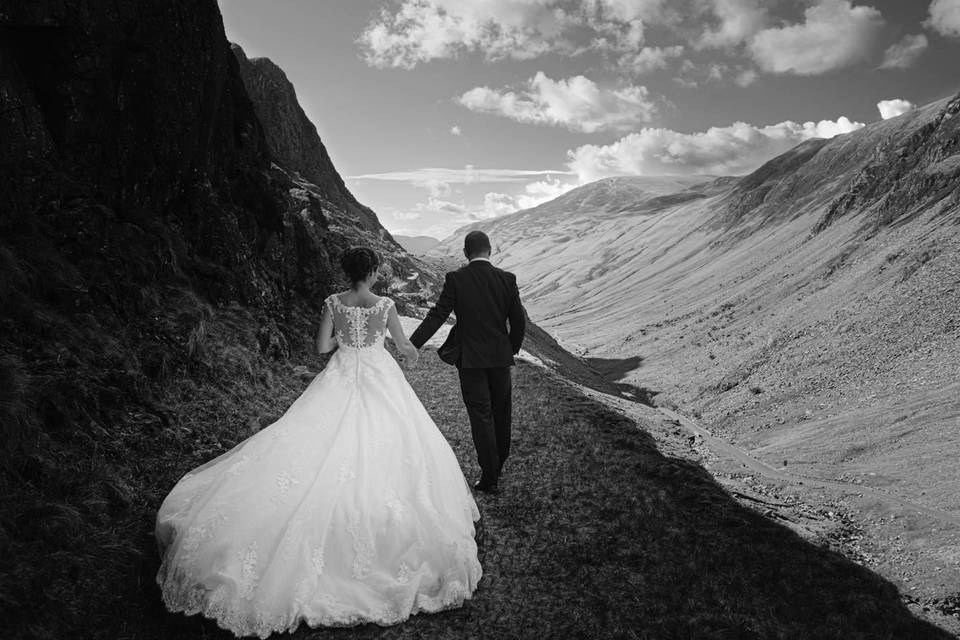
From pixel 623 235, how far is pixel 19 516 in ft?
608

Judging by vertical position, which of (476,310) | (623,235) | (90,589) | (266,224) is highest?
(623,235)

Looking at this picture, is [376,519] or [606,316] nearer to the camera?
[376,519]

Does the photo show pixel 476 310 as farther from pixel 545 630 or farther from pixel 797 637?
pixel 797 637

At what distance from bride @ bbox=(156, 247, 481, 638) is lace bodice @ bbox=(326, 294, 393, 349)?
12 millimetres

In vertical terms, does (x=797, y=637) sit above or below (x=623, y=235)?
below

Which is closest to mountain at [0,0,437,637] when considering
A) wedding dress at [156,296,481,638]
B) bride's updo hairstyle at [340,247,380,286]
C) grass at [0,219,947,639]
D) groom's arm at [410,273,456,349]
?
grass at [0,219,947,639]

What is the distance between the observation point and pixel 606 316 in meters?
85.8

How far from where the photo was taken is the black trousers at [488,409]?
7730 mm

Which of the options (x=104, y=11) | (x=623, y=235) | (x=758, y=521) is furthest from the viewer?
(x=623, y=235)

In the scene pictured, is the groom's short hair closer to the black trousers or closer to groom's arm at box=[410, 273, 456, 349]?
groom's arm at box=[410, 273, 456, 349]

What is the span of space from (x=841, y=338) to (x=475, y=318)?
114 ft

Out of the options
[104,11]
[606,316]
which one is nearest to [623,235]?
[606,316]

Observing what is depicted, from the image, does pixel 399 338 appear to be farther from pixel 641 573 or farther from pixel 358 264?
pixel 641 573

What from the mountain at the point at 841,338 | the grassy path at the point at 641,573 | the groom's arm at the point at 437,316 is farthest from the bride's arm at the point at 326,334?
the mountain at the point at 841,338
